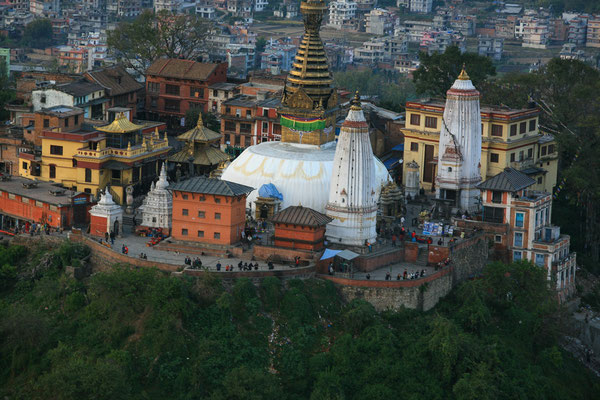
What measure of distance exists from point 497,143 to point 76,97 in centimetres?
2545

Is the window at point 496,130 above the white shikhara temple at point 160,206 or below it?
above

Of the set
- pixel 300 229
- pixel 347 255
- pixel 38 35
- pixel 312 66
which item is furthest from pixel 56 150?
pixel 38 35

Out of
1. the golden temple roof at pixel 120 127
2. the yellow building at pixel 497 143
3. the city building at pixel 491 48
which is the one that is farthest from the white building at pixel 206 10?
the golden temple roof at pixel 120 127

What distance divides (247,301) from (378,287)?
20.2 feet

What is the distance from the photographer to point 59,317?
61.3 meters

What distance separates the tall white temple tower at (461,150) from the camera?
72188 millimetres

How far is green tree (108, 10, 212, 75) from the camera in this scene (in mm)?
100625

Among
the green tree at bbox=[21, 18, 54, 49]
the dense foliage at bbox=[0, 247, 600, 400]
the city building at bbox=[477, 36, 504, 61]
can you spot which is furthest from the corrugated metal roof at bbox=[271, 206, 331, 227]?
the city building at bbox=[477, 36, 504, 61]

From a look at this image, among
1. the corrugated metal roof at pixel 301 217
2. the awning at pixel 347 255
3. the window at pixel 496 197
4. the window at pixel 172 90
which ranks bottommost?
the awning at pixel 347 255

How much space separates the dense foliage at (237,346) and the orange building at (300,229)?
2787mm

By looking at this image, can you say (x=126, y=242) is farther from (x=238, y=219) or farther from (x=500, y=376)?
(x=500, y=376)

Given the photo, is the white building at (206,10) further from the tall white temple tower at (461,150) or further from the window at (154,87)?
the tall white temple tower at (461,150)

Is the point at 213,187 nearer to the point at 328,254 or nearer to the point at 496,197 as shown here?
the point at 328,254

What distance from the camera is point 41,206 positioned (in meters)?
68.4
